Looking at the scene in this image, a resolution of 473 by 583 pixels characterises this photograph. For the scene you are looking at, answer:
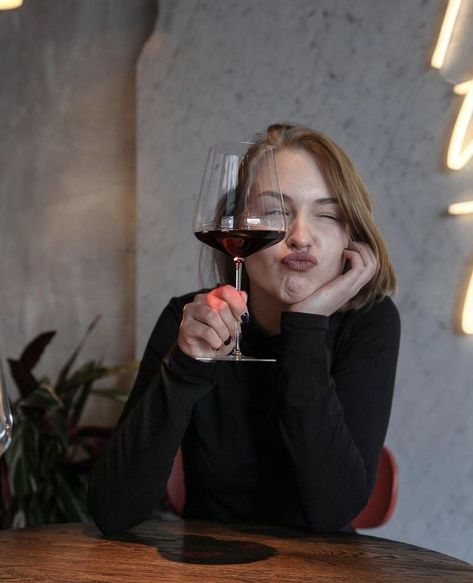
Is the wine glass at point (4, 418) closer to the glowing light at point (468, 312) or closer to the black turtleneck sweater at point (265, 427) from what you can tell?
the black turtleneck sweater at point (265, 427)

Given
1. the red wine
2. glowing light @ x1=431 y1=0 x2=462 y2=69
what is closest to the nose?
the red wine

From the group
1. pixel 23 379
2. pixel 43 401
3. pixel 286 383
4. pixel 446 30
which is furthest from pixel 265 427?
pixel 446 30

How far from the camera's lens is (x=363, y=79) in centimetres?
322

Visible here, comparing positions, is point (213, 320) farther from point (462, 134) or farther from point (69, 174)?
point (69, 174)

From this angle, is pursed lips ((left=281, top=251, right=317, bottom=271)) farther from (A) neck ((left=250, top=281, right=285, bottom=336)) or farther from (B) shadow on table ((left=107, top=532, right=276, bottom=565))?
(B) shadow on table ((left=107, top=532, right=276, bottom=565))

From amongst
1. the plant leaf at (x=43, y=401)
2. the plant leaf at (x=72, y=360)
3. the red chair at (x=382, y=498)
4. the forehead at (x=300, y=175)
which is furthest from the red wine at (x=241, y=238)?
the plant leaf at (x=72, y=360)

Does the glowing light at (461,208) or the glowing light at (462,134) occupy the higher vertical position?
the glowing light at (462,134)

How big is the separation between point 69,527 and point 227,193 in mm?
660

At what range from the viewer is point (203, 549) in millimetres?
1442

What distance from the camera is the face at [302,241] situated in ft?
6.32

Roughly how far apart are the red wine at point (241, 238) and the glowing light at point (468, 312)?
5.48 feet

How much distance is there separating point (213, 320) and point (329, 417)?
1.06 ft

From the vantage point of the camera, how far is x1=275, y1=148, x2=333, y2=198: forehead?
6.40 ft

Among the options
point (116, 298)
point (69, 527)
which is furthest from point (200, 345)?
point (116, 298)
